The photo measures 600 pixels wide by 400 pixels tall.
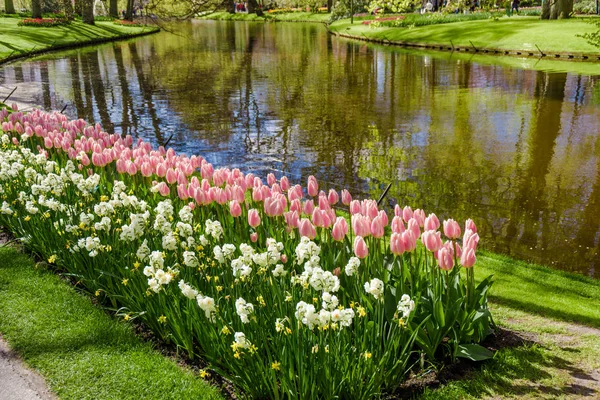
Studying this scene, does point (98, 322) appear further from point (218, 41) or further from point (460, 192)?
point (218, 41)

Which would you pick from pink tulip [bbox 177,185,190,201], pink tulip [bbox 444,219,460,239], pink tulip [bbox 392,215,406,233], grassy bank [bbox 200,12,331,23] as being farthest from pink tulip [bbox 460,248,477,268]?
grassy bank [bbox 200,12,331,23]

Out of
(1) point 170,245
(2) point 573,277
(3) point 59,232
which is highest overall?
(1) point 170,245

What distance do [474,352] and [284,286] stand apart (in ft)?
5.55

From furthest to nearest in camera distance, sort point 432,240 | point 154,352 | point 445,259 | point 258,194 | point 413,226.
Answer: point 258,194
point 154,352
point 413,226
point 432,240
point 445,259

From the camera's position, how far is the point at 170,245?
16.0 feet

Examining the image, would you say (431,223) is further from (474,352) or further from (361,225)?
(474,352)

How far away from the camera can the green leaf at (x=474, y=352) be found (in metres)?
4.80

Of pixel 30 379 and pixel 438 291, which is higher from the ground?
pixel 438 291

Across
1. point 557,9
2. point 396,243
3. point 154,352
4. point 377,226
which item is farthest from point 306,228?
point 557,9

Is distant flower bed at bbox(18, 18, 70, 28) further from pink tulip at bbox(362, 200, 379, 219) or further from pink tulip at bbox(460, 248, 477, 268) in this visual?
pink tulip at bbox(460, 248, 477, 268)

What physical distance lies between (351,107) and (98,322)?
15943 millimetres

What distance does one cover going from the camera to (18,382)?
480cm

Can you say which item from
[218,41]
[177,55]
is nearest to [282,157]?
[177,55]

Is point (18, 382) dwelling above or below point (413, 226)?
below
